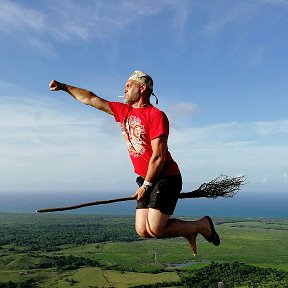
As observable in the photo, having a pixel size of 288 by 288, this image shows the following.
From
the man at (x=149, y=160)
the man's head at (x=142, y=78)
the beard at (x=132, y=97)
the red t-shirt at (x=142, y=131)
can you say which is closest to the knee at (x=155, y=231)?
the man at (x=149, y=160)

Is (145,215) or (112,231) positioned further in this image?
(112,231)

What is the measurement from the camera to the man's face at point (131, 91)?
405cm

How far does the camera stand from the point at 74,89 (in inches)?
176

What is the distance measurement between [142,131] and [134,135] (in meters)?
0.11

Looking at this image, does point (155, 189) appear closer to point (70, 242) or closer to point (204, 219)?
point (204, 219)

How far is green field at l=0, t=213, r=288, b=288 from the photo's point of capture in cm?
7331

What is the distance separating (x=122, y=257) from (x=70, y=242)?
28.0m

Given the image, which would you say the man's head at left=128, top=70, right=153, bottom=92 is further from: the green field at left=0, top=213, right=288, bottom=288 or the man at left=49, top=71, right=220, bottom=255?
the green field at left=0, top=213, right=288, bottom=288

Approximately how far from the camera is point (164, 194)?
3.98 metres

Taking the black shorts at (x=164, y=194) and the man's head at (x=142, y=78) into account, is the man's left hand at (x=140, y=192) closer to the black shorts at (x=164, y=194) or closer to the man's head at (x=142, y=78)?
the black shorts at (x=164, y=194)

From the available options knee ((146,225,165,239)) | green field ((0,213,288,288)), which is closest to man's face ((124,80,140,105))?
knee ((146,225,165,239))

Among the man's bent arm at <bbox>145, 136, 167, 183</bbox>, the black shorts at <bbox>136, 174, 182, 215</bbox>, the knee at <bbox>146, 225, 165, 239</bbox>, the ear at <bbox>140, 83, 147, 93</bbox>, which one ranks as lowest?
the knee at <bbox>146, 225, 165, 239</bbox>

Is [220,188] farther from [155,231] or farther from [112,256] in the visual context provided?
[112,256]

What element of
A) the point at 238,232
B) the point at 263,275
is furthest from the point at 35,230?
the point at 263,275
